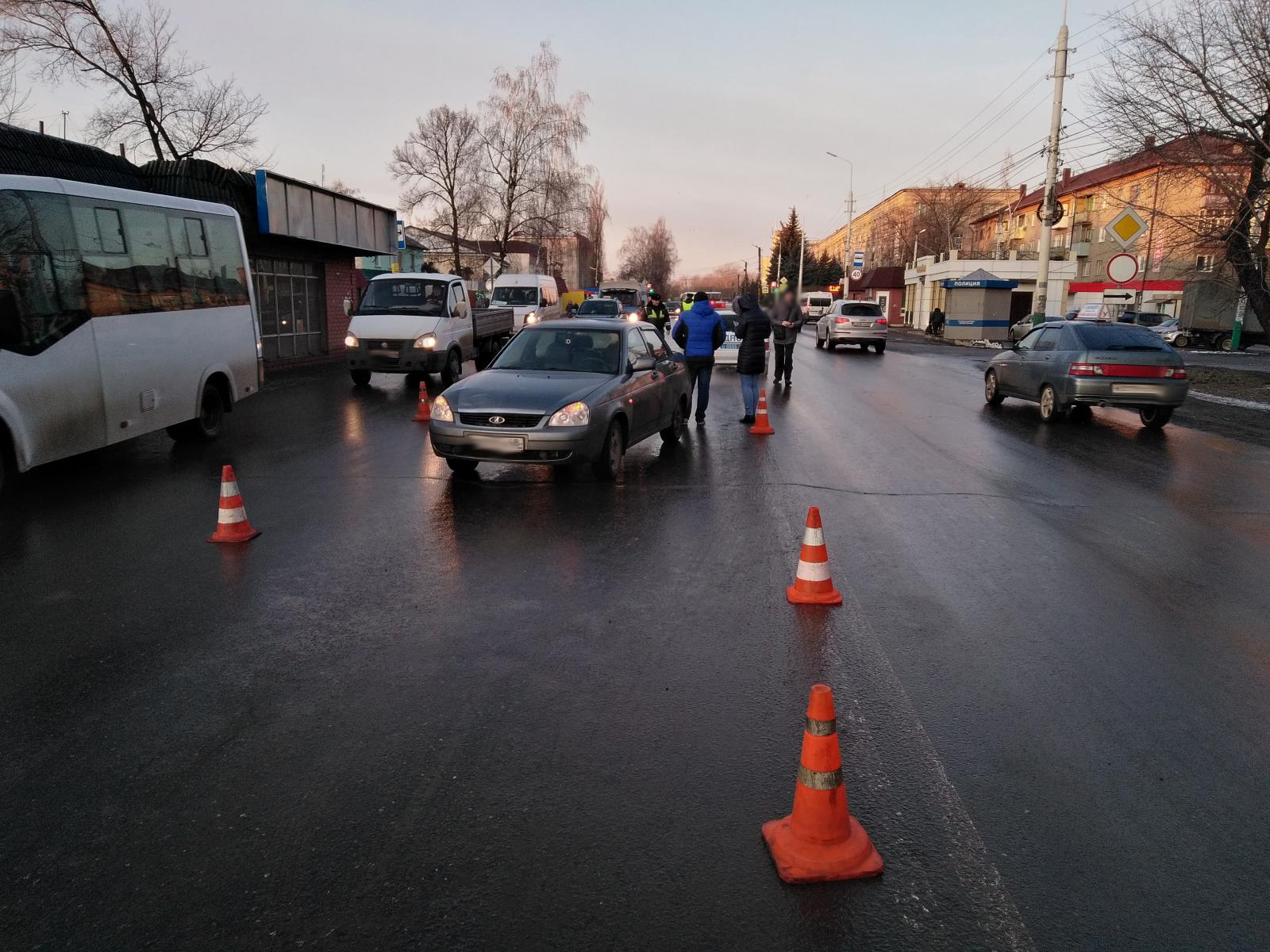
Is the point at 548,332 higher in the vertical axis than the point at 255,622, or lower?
higher

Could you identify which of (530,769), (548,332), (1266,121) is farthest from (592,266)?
(530,769)

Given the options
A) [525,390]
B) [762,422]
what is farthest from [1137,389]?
[525,390]

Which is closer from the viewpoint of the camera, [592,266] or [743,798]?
[743,798]

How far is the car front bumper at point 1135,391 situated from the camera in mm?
13055

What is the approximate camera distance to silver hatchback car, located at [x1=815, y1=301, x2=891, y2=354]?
32125mm

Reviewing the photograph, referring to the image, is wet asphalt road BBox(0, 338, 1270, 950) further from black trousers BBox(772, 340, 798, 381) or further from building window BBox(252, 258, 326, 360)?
building window BBox(252, 258, 326, 360)

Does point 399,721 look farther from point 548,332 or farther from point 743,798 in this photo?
point 548,332

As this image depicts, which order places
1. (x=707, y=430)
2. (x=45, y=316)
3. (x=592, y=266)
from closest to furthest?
(x=45, y=316) < (x=707, y=430) < (x=592, y=266)

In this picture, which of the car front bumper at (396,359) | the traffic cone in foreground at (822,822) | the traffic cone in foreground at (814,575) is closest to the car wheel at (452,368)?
the car front bumper at (396,359)

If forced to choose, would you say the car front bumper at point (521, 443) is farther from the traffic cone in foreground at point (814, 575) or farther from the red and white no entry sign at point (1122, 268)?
the red and white no entry sign at point (1122, 268)

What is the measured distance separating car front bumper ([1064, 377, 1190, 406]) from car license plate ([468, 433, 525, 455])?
8.97 metres

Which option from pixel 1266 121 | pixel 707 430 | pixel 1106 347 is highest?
pixel 1266 121

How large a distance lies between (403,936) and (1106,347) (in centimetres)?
1332

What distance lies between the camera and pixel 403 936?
264 centimetres
